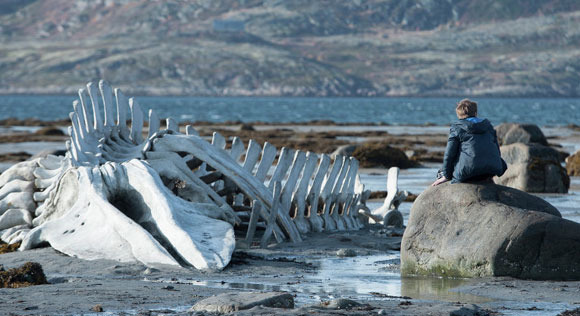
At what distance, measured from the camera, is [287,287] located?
7941 millimetres

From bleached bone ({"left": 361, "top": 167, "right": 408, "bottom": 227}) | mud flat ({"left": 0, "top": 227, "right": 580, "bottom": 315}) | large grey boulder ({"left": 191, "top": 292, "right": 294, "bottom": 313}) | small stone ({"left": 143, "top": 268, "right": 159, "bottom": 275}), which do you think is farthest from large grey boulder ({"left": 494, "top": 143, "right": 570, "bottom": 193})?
large grey boulder ({"left": 191, "top": 292, "right": 294, "bottom": 313})

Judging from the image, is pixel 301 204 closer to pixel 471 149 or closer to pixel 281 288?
pixel 471 149

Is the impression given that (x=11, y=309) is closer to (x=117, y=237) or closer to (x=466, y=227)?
(x=117, y=237)

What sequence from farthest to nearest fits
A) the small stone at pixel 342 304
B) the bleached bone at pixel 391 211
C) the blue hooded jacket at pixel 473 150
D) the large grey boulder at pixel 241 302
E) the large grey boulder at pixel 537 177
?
the large grey boulder at pixel 537 177 → the bleached bone at pixel 391 211 → the blue hooded jacket at pixel 473 150 → the small stone at pixel 342 304 → the large grey boulder at pixel 241 302

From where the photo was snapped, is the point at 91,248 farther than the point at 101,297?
Yes

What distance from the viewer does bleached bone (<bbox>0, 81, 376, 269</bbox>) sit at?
8664 millimetres

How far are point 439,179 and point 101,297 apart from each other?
374 centimetres

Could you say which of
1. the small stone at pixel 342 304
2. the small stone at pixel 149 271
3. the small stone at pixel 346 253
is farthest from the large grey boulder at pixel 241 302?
the small stone at pixel 346 253

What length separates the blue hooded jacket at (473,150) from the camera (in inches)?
353

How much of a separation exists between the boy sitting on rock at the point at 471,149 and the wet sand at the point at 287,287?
113 centimetres

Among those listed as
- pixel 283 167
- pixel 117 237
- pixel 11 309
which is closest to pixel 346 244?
pixel 283 167

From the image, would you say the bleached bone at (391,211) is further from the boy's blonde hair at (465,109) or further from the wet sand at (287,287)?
the boy's blonde hair at (465,109)

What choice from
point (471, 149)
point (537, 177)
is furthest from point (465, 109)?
point (537, 177)

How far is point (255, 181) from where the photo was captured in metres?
10.7
